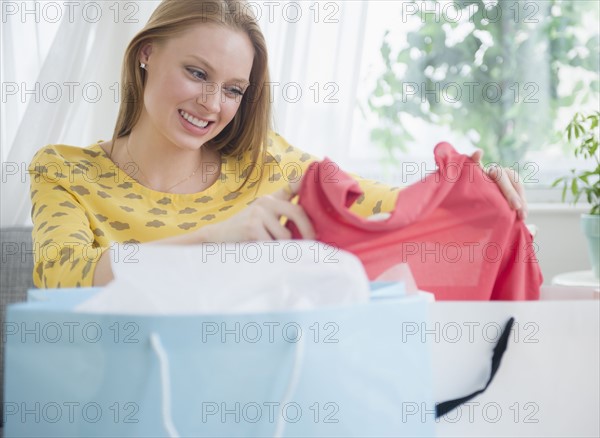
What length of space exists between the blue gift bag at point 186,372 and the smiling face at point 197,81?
666mm

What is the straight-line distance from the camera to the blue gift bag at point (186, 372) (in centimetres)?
60

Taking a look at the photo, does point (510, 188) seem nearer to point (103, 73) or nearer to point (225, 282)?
point (225, 282)

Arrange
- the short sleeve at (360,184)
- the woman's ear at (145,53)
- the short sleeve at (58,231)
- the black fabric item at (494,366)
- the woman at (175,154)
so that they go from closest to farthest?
1. the black fabric item at (494,366)
2. the short sleeve at (58,231)
3. the short sleeve at (360,184)
4. the woman at (175,154)
5. the woman's ear at (145,53)

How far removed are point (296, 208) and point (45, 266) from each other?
0.45 metres

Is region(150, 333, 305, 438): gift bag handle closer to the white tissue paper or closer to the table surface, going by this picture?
the white tissue paper

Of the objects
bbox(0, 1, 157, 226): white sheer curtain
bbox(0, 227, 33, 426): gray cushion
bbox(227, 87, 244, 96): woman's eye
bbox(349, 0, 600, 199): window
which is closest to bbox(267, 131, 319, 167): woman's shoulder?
bbox(227, 87, 244, 96): woman's eye

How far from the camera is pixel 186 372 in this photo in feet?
1.98

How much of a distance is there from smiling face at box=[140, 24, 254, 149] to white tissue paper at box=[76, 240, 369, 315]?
0.64m

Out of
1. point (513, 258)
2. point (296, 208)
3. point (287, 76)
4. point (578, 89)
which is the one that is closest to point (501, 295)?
point (513, 258)

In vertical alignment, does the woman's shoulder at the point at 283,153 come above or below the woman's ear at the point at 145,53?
below

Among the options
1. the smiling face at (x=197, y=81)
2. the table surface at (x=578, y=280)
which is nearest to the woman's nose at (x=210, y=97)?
the smiling face at (x=197, y=81)

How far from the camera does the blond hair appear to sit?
1263 mm

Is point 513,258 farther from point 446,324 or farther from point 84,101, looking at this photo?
point 84,101

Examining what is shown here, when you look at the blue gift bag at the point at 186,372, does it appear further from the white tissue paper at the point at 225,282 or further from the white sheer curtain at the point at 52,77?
the white sheer curtain at the point at 52,77
